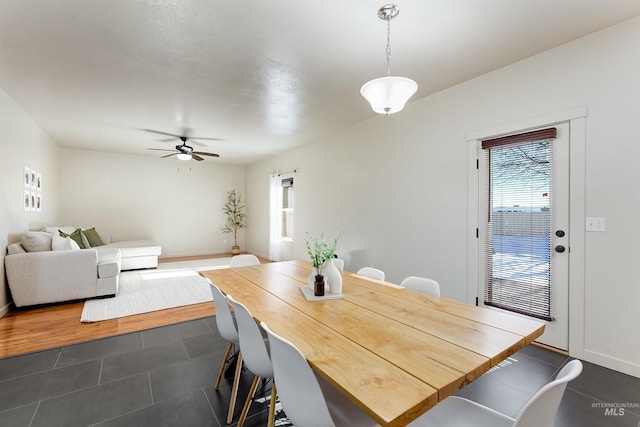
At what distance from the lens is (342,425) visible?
3.70 feet

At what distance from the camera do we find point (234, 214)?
8.38 metres

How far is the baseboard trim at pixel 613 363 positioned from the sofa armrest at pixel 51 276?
551cm

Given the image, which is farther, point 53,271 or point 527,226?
point 53,271

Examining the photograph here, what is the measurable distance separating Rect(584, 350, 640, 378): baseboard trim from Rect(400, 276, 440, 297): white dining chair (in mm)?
1577

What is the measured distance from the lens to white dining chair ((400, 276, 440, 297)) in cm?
192

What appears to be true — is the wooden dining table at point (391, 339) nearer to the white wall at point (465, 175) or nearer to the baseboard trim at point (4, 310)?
the white wall at point (465, 175)

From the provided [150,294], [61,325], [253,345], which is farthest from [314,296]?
[150,294]

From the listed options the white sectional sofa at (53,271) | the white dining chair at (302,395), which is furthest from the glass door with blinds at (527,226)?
the white sectional sofa at (53,271)

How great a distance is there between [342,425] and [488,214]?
2613mm

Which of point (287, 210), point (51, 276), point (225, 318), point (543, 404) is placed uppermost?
point (287, 210)

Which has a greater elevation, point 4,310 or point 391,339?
point 391,339

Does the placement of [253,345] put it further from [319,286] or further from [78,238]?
[78,238]

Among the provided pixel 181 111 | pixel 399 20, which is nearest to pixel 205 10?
pixel 399 20

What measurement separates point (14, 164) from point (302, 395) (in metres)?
4.82
